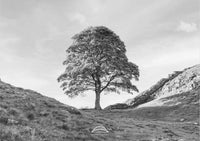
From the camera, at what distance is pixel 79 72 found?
35531mm

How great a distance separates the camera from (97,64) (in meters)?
35.6

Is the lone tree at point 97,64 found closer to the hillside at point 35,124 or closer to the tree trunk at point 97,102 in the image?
the tree trunk at point 97,102

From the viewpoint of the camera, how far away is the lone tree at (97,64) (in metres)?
35.9

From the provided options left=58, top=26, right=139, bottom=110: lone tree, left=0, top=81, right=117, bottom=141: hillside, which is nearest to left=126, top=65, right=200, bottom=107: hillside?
left=58, top=26, right=139, bottom=110: lone tree

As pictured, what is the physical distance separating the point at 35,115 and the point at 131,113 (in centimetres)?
1857

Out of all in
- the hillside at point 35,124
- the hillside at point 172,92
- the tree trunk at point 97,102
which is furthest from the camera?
the tree trunk at point 97,102

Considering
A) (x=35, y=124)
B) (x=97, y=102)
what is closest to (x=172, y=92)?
(x=97, y=102)

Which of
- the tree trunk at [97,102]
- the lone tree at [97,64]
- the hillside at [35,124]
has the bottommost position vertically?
the hillside at [35,124]

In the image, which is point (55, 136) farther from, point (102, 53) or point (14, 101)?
point (102, 53)

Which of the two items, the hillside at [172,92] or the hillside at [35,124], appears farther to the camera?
the hillside at [172,92]

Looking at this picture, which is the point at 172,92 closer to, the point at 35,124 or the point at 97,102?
the point at 97,102

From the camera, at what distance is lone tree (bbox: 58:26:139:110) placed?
1412 inches

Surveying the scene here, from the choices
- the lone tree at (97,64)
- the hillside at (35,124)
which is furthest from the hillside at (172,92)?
the hillside at (35,124)

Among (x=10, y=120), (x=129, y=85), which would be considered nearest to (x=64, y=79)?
(x=129, y=85)
